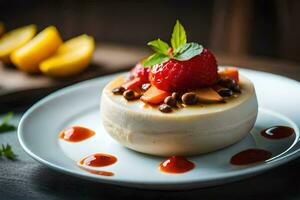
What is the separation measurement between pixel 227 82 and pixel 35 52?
121 cm

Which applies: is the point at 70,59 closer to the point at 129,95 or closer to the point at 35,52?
the point at 35,52

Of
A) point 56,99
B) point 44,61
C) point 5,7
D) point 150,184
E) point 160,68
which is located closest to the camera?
point 150,184

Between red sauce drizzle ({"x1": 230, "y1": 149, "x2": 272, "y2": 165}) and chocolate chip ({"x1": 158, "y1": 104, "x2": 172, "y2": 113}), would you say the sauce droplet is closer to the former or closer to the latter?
chocolate chip ({"x1": 158, "y1": 104, "x2": 172, "y2": 113})

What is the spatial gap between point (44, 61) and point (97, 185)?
3.97 feet

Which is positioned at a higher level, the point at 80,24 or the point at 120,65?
the point at 80,24

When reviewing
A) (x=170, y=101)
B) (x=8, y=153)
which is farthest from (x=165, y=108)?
(x=8, y=153)

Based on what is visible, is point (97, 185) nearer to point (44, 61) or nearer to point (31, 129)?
point (31, 129)

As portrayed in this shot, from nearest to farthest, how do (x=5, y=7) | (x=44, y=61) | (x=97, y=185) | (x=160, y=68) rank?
(x=97, y=185)
(x=160, y=68)
(x=44, y=61)
(x=5, y=7)

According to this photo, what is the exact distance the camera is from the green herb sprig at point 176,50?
70.6 inches

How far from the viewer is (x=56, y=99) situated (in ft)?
7.45

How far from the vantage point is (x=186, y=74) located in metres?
1.79

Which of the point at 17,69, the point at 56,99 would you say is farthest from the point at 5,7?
the point at 56,99

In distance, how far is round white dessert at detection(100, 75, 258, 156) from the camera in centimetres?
170

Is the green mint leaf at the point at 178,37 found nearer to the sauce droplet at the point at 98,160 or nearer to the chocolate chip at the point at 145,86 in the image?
the chocolate chip at the point at 145,86
